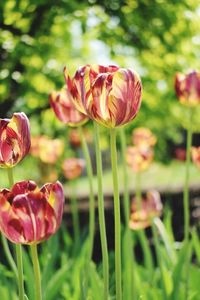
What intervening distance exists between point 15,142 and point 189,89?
3.29 ft

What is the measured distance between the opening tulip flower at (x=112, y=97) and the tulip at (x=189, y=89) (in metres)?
0.90

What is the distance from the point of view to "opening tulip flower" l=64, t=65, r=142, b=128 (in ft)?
4.44

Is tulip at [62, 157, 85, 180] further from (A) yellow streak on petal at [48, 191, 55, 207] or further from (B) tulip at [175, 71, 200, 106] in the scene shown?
(A) yellow streak on petal at [48, 191, 55, 207]

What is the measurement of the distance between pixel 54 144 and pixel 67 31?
0.72 m

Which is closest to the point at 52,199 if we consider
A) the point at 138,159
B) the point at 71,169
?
the point at 138,159

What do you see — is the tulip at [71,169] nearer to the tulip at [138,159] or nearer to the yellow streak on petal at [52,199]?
the tulip at [138,159]

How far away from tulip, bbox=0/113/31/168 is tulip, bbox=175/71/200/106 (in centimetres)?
97

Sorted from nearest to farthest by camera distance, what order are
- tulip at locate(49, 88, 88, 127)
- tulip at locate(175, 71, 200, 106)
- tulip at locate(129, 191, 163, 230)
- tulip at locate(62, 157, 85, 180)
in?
1. tulip at locate(49, 88, 88, 127)
2. tulip at locate(175, 71, 200, 106)
3. tulip at locate(129, 191, 163, 230)
4. tulip at locate(62, 157, 85, 180)

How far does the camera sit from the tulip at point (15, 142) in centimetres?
140

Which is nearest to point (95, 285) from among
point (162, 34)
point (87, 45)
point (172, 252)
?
point (172, 252)

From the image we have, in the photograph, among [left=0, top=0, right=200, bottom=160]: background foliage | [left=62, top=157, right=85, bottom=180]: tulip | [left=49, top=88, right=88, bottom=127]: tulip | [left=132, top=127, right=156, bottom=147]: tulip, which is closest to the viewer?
[left=49, top=88, right=88, bottom=127]: tulip

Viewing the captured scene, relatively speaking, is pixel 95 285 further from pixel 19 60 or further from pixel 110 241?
pixel 110 241

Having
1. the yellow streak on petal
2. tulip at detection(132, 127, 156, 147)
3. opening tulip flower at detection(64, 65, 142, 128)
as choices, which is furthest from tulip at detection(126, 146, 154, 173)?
the yellow streak on petal

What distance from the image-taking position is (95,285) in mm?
2078
